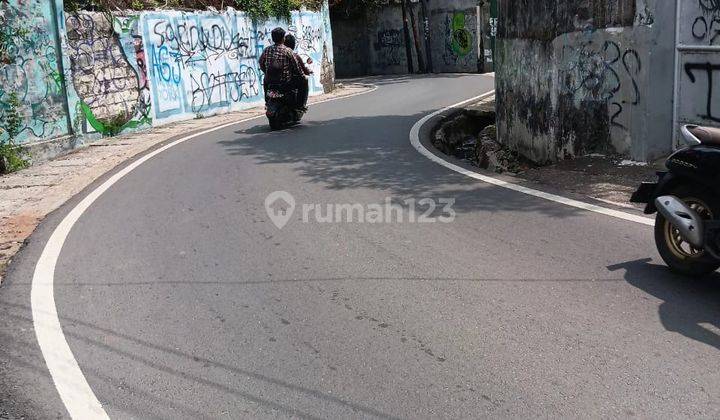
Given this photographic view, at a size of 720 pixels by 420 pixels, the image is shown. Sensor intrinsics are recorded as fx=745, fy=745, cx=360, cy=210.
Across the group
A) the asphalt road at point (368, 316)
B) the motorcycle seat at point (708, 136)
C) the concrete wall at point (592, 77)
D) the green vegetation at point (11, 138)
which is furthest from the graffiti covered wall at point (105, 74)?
the motorcycle seat at point (708, 136)

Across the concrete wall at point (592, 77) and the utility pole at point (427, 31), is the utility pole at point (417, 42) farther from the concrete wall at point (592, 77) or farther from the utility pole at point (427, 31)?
the concrete wall at point (592, 77)

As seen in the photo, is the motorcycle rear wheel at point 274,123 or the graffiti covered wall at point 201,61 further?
the graffiti covered wall at point 201,61

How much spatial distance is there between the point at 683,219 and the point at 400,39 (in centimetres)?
3609

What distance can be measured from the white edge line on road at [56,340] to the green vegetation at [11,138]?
3858 millimetres

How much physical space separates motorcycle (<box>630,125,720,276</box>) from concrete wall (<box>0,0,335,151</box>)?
993cm

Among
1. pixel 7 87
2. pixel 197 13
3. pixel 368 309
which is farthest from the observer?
pixel 197 13

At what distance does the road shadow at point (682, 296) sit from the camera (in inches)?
180

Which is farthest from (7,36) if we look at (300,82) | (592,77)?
(592,77)

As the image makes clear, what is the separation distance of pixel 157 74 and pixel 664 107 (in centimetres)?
1121

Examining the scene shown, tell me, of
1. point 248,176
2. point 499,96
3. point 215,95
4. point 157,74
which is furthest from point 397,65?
point 248,176

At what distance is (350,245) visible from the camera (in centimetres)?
666

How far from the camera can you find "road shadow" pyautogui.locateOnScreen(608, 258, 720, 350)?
15.0ft

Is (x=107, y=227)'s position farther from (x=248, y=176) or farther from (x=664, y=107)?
(x=664, y=107)

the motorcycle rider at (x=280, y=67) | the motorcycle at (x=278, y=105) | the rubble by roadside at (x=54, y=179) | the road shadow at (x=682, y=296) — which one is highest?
the motorcycle rider at (x=280, y=67)
